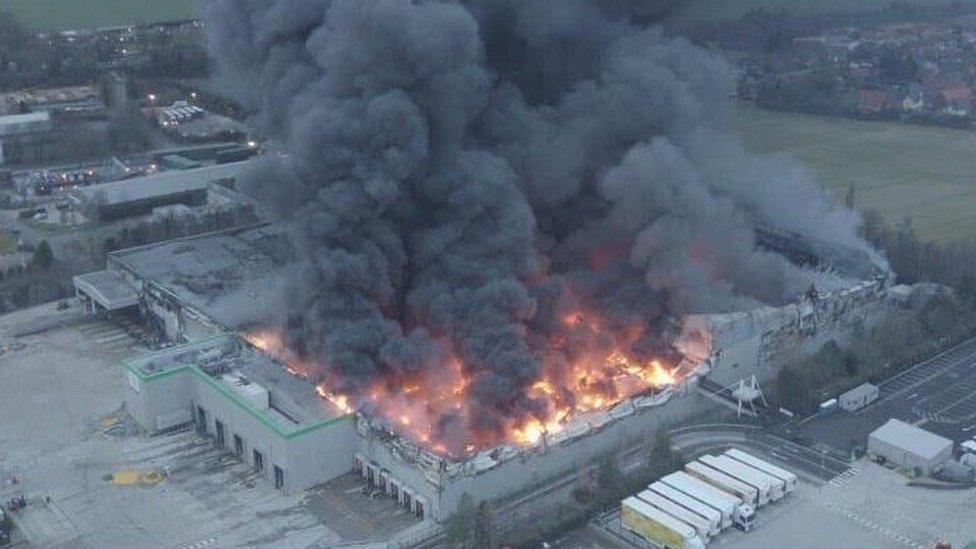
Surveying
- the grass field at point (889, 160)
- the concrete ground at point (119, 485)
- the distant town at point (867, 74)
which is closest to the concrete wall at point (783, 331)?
the concrete ground at point (119, 485)

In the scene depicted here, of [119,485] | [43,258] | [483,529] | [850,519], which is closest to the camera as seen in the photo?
[483,529]

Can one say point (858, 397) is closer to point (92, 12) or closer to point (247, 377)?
point (247, 377)

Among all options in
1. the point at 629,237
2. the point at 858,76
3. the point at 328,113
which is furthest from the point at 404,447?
the point at 858,76

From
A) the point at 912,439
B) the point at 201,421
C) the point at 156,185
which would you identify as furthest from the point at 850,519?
the point at 156,185

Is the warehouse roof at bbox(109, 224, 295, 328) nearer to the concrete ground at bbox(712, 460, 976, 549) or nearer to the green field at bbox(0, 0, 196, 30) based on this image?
the concrete ground at bbox(712, 460, 976, 549)

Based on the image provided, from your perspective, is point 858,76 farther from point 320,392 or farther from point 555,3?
point 320,392

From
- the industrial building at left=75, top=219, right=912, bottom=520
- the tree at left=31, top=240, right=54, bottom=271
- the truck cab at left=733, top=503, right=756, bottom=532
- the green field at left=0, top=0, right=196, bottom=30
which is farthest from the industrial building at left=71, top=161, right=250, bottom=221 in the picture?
the green field at left=0, top=0, right=196, bottom=30

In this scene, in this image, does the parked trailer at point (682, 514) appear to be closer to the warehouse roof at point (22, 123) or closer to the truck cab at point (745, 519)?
the truck cab at point (745, 519)
